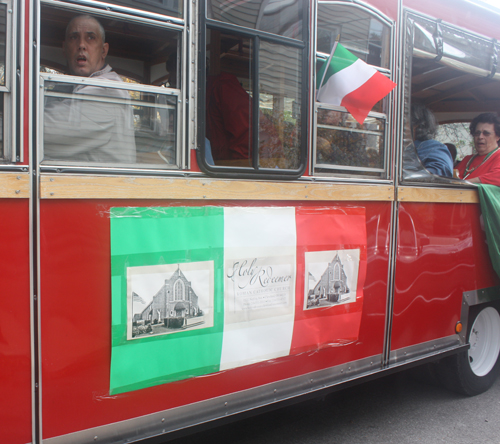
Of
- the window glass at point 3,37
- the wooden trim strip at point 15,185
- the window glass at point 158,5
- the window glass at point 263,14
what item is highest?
the window glass at point 263,14

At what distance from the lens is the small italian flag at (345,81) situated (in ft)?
8.79

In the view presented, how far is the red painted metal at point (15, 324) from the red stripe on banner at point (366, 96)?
179 centimetres

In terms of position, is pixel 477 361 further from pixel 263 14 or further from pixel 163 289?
pixel 263 14

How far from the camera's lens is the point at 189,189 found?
2.19 meters

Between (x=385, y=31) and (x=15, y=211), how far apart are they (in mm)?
2411

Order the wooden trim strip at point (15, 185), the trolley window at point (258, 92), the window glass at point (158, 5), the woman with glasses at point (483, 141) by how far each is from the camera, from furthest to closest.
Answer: the woman with glasses at point (483, 141) → the trolley window at point (258, 92) → the window glass at point (158, 5) → the wooden trim strip at point (15, 185)

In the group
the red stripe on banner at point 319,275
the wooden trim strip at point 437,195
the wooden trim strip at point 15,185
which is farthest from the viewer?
the wooden trim strip at point 437,195

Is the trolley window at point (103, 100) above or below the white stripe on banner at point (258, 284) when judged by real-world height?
above

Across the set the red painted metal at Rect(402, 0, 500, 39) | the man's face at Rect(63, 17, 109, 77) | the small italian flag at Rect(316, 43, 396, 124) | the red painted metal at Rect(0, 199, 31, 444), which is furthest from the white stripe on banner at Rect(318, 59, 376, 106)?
the red painted metal at Rect(0, 199, 31, 444)

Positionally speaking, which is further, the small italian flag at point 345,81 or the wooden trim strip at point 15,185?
the small italian flag at point 345,81

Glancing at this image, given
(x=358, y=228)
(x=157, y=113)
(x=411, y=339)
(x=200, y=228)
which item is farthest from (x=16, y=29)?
(x=411, y=339)

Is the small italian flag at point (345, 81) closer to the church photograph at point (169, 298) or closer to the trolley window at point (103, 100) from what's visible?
the trolley window at point (103, 100)

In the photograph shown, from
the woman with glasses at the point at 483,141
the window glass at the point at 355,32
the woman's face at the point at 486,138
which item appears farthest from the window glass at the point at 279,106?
the woman's face at the point at 486,138

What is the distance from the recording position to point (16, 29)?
1778 mm
